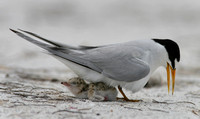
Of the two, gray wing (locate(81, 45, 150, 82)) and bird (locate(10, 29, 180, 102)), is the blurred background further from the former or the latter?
gray wing (locate(81, 45, 150, 82))

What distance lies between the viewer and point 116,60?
4.28m

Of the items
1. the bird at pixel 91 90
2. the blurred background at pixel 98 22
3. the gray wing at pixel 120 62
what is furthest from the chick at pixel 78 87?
the blurred background at pixel 98 22

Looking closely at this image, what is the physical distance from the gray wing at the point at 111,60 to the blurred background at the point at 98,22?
15.3 ft

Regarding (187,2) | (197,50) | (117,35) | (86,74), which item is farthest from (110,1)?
(86,74)

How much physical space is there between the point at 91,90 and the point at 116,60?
1.48 ft

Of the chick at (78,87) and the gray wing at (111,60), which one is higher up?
the gray wing at (111,60)

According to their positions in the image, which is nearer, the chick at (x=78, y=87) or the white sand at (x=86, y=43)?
→ the white sand at (x=86, y=43)

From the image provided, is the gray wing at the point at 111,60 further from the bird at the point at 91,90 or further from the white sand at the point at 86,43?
the white sand at the point at 86,43

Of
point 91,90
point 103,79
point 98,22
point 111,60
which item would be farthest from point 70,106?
point 98,22

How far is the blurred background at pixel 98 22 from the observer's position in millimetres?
10867

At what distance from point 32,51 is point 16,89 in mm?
5134

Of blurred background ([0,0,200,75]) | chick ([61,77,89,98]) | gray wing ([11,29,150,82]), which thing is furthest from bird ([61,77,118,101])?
blurred background ([0,0,200,75])

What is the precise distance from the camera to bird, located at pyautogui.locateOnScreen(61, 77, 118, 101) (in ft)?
13.6

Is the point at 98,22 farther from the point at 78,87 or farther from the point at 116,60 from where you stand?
the point at 78,87
